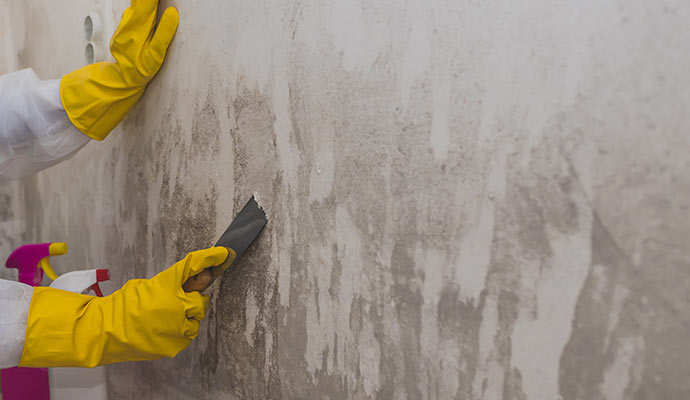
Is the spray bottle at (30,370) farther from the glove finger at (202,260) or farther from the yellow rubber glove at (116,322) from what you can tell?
the glove finger at (202,260)

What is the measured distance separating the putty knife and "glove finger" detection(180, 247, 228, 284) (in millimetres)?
27

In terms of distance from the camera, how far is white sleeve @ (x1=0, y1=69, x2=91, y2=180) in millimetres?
1374

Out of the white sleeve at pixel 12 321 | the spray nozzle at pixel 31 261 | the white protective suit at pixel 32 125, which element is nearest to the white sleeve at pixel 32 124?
the white protective suit at pixel 32 125

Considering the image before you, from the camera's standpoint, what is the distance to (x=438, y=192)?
78cm

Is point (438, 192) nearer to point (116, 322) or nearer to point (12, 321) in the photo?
point (116, 322)

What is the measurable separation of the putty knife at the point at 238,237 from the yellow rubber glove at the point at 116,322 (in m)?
0.03

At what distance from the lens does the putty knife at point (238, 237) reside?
1104 millimetres

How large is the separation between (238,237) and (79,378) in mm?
716

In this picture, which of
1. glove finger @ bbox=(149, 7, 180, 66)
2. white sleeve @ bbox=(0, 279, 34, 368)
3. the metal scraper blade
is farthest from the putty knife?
glove finger @ bbox=(149, 7, 180, 66)

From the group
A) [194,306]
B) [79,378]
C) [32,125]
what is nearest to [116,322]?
[194,306]

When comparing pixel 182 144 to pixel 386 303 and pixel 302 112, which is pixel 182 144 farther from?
pixel 386 303

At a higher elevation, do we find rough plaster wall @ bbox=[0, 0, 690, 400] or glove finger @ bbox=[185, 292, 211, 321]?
rough plaster wall @ bbox=[0, 0, 690, 400]

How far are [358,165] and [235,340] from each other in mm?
547

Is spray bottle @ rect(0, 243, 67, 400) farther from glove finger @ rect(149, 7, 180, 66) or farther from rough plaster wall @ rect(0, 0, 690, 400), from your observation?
glove finger @ rect(149, 7, 180, 66)
